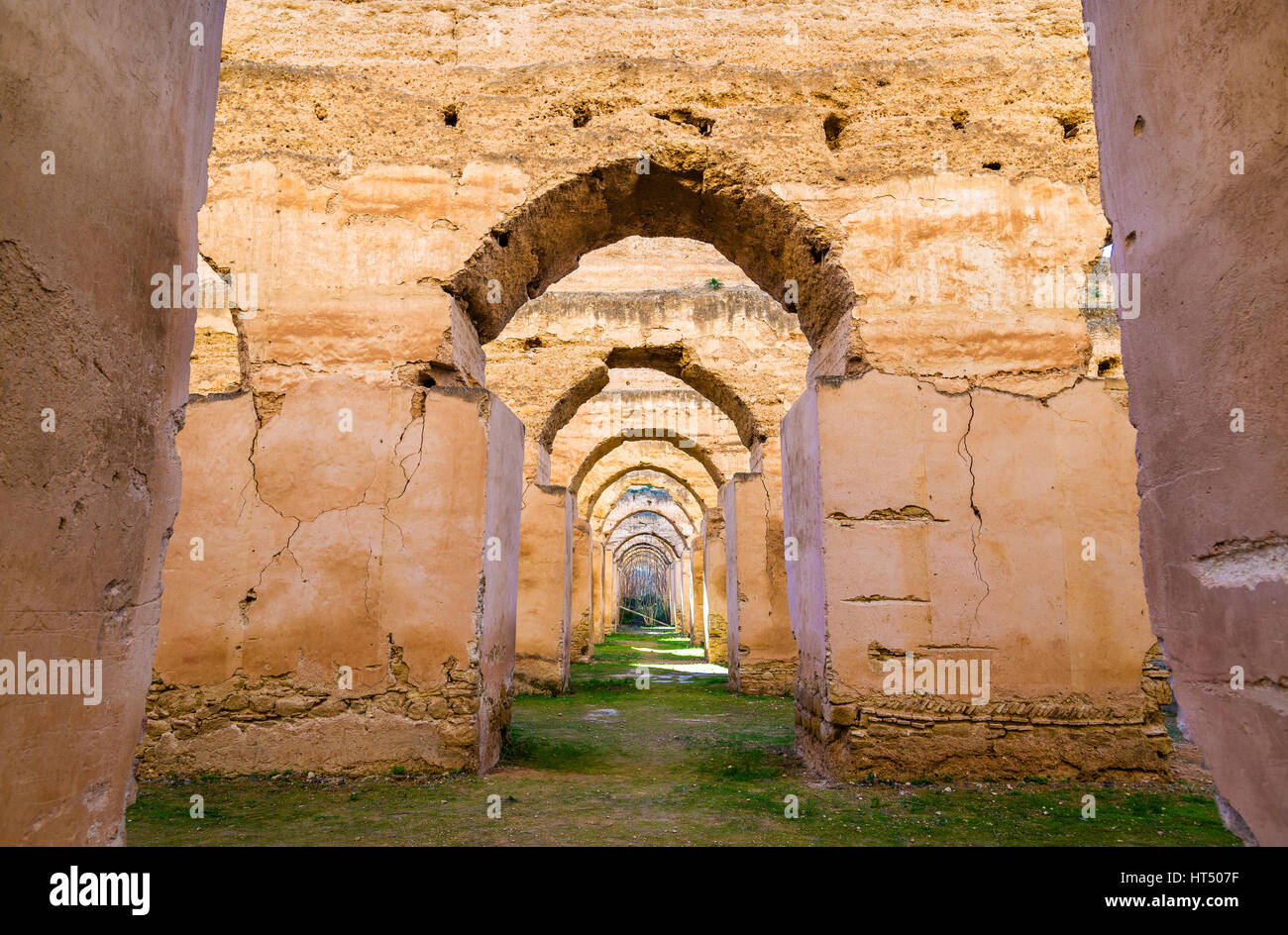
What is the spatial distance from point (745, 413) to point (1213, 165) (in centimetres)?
746

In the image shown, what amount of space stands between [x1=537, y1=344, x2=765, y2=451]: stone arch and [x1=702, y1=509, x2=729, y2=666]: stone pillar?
2.39 meters

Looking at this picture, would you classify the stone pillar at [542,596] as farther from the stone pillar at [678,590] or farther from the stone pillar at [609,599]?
the stone pillar at [678,590]

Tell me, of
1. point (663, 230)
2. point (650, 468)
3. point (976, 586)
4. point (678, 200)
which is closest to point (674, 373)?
point (650, 468)

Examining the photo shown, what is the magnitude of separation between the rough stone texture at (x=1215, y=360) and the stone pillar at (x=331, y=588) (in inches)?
125

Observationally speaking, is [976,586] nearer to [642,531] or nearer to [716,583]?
[716,583]

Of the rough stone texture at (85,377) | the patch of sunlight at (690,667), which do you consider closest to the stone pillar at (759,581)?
the patch of sunlight at (690,667)

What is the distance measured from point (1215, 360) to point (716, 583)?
33.5ft

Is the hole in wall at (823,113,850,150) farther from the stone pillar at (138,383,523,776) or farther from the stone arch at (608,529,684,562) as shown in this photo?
the stone arch at (608,529,684,562)

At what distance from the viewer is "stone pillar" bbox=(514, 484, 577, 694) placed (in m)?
8.41

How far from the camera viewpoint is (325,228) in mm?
4516

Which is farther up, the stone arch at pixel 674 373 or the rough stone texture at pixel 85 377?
the stone arch at pixel 674 373

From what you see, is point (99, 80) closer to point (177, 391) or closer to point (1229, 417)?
point (177, 391)

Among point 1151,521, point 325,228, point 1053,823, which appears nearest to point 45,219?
point 1151,521

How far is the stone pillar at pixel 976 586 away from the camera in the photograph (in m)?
3.86
